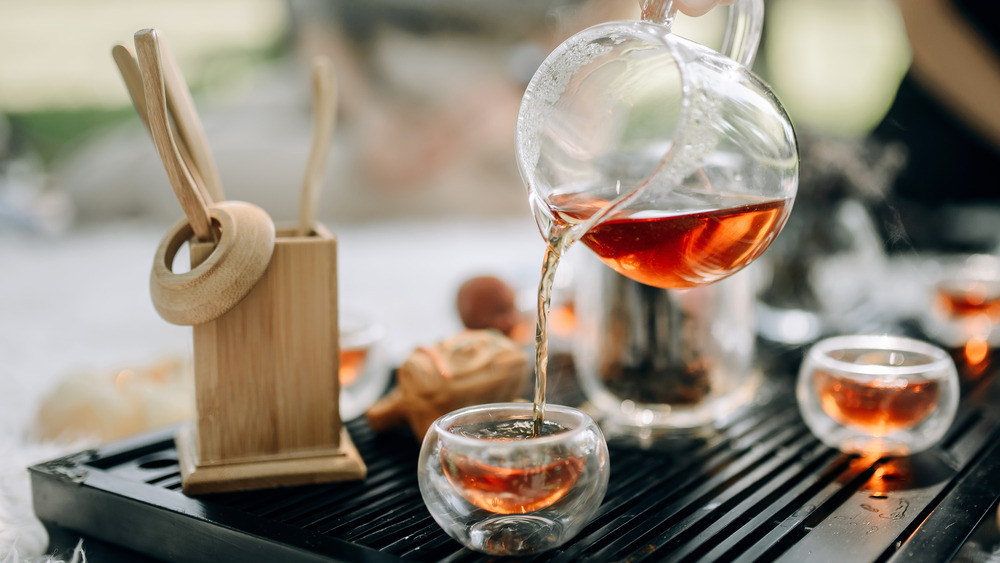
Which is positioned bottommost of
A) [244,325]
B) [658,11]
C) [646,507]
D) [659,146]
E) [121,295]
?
[121,295]

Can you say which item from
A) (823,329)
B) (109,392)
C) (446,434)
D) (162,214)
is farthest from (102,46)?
(446,434)

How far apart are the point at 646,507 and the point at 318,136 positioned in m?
0.41

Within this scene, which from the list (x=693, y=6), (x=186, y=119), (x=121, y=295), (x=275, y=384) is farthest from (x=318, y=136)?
(x=121, y=295)

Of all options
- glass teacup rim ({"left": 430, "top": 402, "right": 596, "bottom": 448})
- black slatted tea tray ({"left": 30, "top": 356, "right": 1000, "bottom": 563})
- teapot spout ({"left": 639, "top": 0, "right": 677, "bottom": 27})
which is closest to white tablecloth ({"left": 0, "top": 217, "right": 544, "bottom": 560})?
black slatted tea tray ({"left": 30, "top": 356, "right": 1000, "bottom": 563})

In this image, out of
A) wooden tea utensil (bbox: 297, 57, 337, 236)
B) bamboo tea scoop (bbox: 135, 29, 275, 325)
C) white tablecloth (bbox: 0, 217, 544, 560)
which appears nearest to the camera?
bamboo tea scoop (bbox: 135, 29, 275, 325)

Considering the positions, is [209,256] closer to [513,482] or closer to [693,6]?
[513,482]

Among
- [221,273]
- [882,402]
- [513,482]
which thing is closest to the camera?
[513,482]

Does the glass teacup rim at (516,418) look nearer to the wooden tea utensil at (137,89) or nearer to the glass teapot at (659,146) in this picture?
the glass teapot at (659,146)

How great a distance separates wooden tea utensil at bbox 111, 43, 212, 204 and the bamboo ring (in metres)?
0.03

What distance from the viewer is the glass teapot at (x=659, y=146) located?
1.85 feet

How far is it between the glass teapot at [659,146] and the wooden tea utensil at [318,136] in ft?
0.61

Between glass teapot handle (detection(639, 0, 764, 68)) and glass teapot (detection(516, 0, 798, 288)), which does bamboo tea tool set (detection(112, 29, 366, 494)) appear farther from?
glass teapot handle (detection(639, 0, 764, 68))

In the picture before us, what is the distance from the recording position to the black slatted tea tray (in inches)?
21.2

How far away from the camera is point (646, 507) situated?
614 mm
